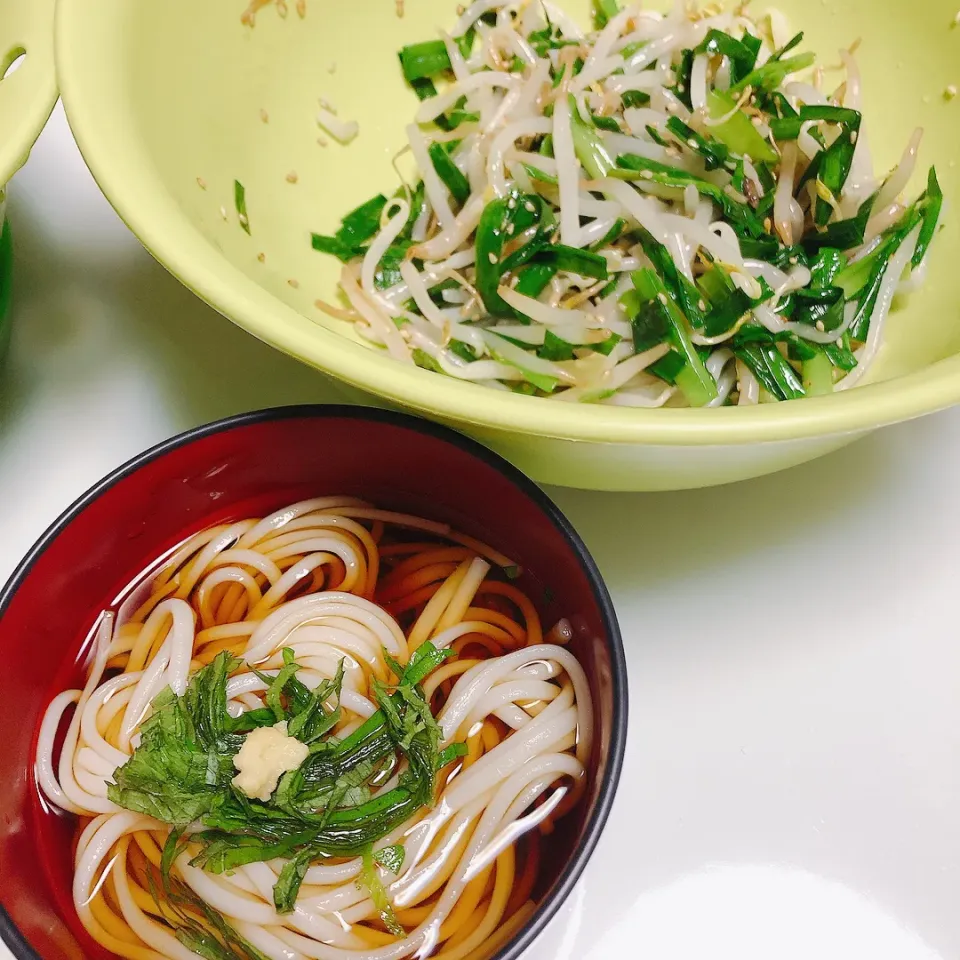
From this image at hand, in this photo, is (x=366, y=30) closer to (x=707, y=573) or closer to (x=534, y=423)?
(x=534, y=423)

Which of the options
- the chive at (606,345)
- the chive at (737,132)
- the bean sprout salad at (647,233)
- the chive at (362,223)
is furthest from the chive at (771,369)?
the chive at (362,223)

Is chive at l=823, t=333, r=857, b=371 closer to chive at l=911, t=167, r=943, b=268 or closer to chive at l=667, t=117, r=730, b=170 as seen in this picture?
chive at l=911, t=167, r=943, b=268

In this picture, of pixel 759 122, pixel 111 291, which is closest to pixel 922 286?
pixel 759 122

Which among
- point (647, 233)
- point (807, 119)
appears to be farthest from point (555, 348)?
point (807, 119)

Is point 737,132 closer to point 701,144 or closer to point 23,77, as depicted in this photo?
point 701,144

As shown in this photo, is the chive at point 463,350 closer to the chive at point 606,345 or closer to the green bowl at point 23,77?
the chive at point 606,345

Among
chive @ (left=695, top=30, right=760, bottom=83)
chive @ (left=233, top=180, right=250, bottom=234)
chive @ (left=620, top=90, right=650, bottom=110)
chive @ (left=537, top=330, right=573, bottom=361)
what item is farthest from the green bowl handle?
chive @ (left=695, top=30, right=760, bottom=83)
